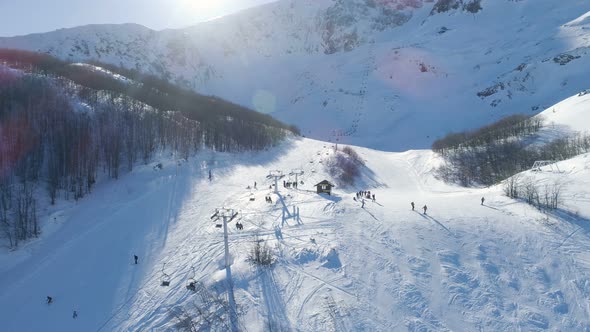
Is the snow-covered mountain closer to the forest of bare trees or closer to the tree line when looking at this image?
the tree line

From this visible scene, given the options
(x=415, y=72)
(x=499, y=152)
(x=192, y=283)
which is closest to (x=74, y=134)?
(x=192, y=283)

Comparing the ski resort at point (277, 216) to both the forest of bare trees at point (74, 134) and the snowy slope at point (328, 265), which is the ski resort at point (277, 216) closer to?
the snowy slope at point (328, 265)

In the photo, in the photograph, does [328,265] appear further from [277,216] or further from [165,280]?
[165,280]

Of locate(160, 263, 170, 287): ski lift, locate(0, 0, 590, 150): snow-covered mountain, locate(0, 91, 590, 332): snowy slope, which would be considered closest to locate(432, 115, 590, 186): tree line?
locate(0, 91, 590, 332): snowy slope

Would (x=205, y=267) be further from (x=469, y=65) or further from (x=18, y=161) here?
(x=469, y=65)

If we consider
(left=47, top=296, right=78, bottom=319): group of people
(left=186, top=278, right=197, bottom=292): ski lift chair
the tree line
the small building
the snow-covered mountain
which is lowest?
(left=47, top=296, right=78, bottom=319): group of people

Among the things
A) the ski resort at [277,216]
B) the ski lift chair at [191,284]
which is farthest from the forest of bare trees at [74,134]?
the ski lift chair at [191,284]

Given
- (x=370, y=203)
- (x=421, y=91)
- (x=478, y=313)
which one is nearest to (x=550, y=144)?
(x=370, y=203)
